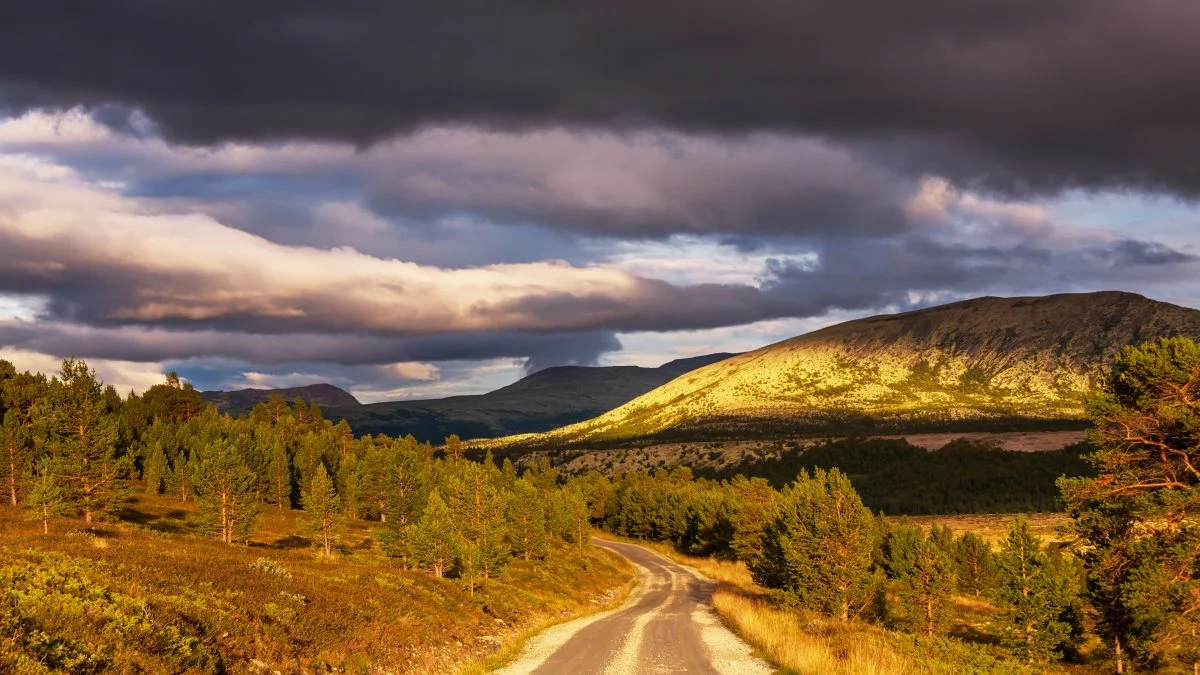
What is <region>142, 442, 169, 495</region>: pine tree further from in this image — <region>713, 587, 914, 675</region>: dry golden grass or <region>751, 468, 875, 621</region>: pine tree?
<region>713, 587, 914, 675</region>: dry golden grass

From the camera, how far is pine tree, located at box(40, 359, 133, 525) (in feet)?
206

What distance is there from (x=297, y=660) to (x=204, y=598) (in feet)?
12.1

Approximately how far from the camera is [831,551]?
45625 mm

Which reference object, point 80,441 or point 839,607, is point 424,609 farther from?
point 80,441

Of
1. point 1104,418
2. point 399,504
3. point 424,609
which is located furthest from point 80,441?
point 1104,418

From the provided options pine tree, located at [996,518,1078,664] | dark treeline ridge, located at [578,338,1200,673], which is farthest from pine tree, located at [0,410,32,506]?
pine tree, located at [996,518,1078,664]

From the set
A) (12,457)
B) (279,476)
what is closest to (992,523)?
(279,476)

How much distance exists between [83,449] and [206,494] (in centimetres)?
1176

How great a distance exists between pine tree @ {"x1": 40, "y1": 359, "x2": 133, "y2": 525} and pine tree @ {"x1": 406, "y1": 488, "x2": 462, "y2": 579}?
31068 mm

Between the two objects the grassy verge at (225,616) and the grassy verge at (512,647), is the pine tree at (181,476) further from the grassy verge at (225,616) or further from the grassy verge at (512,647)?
the grassy verge at (512,647)

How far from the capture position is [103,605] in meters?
18.2

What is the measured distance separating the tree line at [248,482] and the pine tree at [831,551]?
2174 cm

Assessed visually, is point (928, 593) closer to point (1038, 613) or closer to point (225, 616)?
point (1038, 613)

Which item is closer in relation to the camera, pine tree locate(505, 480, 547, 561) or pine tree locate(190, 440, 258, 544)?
pine tree locate(190, 440, 258, 544)
